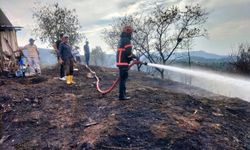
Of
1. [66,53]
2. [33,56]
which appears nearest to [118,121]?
[66,53]

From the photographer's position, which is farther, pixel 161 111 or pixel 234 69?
pixel 234 69

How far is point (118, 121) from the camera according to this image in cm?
1004

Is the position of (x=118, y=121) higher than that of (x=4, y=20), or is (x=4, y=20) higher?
(x=4, y=20)

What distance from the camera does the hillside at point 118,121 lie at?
8852 millimetres

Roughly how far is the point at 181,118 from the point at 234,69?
15997 mm

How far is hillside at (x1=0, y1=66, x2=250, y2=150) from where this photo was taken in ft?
29.0

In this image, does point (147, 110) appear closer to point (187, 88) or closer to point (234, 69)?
point (187, 88)

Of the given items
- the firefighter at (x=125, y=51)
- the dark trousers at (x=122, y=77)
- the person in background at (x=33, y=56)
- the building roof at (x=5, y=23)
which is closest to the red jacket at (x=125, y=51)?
the firefighter at (x=125, y=51)

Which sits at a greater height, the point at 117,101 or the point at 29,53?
the point at 29,53

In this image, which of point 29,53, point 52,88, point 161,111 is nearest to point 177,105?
point 161,111

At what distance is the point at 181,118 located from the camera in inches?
422

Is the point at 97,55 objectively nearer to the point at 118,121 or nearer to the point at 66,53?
the point at 66,53

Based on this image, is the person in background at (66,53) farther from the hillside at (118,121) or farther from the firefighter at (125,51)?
the firefighter at (125,51)

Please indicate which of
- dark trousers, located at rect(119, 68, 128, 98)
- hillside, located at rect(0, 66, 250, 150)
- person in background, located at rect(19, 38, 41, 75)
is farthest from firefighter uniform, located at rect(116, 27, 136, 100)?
person in background, located at rect(19, 38, 41, 75)
